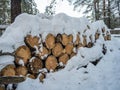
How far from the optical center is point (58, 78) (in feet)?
20.4

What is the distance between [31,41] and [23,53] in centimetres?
34

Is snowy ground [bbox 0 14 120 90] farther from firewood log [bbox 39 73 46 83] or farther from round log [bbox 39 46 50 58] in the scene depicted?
round log [bbox 39 46 50 58]

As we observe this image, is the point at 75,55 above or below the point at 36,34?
below

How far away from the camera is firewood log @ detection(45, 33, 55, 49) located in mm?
6273

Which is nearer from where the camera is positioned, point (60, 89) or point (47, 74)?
point (60, 89)

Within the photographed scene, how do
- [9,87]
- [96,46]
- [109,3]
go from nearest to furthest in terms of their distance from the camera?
1. [9,87]
2. [96,46]
3. [109,3]

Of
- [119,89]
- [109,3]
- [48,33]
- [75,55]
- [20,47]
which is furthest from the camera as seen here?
[109,3]

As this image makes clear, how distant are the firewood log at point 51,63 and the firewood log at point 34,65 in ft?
0.81

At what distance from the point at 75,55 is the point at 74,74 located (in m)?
0.89

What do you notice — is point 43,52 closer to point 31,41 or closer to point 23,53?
point 31,41

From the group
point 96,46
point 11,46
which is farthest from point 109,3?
point 11,46

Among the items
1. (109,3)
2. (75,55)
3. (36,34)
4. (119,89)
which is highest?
(109,3)

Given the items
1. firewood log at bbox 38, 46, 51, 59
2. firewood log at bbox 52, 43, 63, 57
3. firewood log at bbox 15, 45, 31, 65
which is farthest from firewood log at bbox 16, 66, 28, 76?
firewood log at bbox 52, 43, 63, 57

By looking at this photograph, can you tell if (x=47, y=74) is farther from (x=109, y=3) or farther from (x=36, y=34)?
(x=109, y=3)
